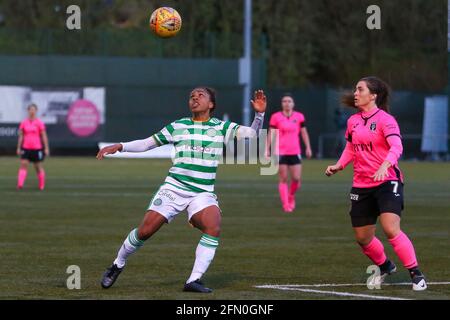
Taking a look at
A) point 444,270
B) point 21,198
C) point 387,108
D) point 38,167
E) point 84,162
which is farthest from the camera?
point 84,162

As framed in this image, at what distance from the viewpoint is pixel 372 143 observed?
12.2 metres

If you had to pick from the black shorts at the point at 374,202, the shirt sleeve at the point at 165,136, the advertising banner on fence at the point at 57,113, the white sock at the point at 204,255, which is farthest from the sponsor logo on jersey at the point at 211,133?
the advertising banner on fence at the point at 57,113

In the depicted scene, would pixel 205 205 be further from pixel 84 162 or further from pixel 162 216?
pixel 84 162

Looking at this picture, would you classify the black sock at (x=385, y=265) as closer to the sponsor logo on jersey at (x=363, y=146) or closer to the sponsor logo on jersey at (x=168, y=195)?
the sponsor logo on jersey at (x=363, y=146)

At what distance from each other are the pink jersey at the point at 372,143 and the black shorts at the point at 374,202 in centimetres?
6

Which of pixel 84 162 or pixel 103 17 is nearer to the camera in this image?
pixel 84 162

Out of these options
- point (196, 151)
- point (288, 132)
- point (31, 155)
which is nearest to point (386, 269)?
point (196, 151)

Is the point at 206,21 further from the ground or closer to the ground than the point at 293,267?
further from the ground

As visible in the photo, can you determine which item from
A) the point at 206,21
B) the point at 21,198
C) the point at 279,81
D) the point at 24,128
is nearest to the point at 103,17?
the point at 206,21

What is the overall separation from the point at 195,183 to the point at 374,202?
5.89 ft

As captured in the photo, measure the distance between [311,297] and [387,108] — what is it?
2212 mm

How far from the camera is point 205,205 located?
11984 mm

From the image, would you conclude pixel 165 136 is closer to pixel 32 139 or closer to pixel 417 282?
pixel 417 282

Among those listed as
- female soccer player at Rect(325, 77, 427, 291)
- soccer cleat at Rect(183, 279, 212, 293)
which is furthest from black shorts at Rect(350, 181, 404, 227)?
soccer cleat at Rect(183, 279, 212, 293)
